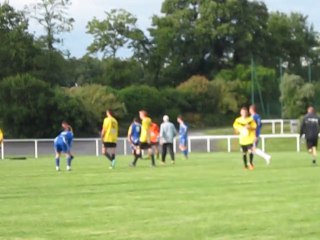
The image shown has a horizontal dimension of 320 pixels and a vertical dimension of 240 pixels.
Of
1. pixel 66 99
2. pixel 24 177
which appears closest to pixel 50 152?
pixel 66 99

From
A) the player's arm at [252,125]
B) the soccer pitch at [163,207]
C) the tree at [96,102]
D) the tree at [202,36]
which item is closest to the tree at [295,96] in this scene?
the tree at [96,102]

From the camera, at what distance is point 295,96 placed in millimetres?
74875

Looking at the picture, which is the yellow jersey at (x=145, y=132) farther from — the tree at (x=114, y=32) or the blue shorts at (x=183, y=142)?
the tree at (x=114, y=32)

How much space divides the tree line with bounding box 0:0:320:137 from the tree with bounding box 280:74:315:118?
101mm

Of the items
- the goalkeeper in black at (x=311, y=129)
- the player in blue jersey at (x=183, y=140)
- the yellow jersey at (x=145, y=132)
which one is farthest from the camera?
the player in blue jersey at (x=183, y=140)

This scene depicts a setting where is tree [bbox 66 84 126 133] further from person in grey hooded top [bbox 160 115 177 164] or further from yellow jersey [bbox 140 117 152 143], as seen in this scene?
yellow jersey [bbox 140 117 152 143]

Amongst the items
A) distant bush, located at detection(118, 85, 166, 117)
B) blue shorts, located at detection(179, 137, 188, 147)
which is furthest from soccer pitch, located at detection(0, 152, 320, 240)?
distant bush, located at detection(118, 85, 166, 117)

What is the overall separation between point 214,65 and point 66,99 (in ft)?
127

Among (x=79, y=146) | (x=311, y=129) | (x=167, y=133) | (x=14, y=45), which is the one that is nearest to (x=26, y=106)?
(x=14, y=45)

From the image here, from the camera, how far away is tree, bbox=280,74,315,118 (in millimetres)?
73750

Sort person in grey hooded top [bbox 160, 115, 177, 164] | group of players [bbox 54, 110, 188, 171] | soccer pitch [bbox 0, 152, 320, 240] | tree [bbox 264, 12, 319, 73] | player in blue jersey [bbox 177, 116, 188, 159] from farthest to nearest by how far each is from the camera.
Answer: tree [bbox 264, 12, 319, 73] → player in blue jersey [bbox 177, 116, 188, 159] → person in grey hooded top [bbox 160, 115, 177, 164] → group of players [bbox 54, 110, 188, 171] → soccer pitch [bbox 0, 152, 320, 240]

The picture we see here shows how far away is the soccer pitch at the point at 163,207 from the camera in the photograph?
10023 mm

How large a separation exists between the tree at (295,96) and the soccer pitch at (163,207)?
53.8 metres

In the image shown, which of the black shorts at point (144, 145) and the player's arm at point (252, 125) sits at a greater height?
the player's arm at point (252, 125)
